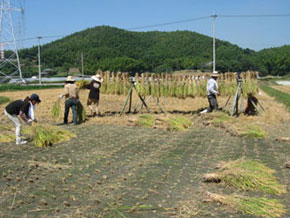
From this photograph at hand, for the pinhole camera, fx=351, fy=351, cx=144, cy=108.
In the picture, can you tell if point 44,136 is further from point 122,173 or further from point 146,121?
point 146,121

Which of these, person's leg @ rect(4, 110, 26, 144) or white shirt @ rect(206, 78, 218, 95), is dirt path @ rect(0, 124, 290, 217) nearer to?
person's leg @ rect(4, 110, 26, 144)

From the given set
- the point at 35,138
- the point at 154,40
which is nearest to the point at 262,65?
the point at 154,40

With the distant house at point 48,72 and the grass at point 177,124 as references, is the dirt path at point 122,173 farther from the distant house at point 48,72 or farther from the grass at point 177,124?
the distant house at point 48,72

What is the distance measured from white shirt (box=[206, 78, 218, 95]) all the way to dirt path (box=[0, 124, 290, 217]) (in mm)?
3117

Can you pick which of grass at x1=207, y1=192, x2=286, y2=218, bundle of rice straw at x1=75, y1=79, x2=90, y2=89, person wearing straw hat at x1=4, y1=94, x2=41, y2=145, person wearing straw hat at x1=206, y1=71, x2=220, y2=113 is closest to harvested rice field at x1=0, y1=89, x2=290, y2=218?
grass at x1=207, y1=192, x2=286, y2=218

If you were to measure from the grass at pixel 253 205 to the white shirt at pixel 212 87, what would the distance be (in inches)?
309

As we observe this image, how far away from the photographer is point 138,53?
338 feet

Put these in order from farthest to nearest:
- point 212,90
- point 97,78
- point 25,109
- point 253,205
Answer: point 97,78
point 212,90
point 25,109
point 253,205

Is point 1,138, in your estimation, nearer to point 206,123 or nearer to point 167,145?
point 167,145

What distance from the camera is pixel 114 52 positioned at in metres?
102

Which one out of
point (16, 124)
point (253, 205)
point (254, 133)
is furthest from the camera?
point (254, 133)

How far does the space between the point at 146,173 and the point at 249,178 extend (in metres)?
1.59

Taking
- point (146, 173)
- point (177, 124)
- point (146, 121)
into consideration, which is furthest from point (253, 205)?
point (146, 121)

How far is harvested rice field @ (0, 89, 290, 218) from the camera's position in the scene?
13.2 ft
